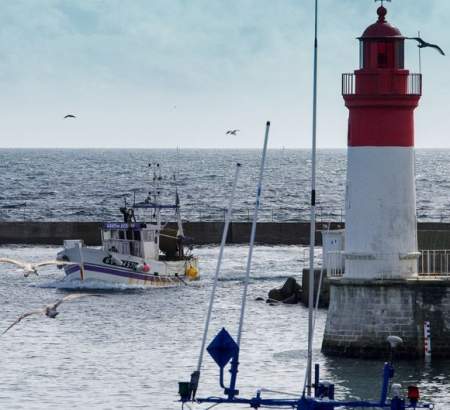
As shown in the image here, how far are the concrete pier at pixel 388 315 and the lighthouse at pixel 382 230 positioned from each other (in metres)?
0.02

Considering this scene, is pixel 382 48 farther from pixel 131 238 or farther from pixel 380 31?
pixel 131 238

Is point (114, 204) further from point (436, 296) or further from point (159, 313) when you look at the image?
point (436, 296)

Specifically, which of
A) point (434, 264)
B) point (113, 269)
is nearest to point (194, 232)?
point (113, 269)

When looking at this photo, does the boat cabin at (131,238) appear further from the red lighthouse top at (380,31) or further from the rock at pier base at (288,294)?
the red lighthouse top at (380,31)

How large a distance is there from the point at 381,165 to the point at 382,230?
5.06 ft

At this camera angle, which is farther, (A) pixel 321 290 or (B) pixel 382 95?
(A) pixel 321 290

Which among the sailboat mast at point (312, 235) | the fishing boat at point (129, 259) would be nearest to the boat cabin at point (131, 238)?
the fishing boat at point (129, 259)


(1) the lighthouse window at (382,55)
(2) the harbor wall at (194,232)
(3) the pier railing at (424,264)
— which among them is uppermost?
(1) the lighthouse window at (382,55)

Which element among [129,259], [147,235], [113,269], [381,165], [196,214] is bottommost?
[113,269]

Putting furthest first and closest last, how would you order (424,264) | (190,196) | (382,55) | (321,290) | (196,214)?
(190,196)
(196,214)
(321,290)
(424,264)
(382,55)

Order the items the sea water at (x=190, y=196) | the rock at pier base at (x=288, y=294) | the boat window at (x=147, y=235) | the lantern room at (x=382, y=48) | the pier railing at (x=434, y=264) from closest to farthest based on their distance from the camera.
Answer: the lantern room at (x=382, y=48)
the pier railing at (x=434, y=264)
the rock at pier base at (x=288, y=294)
the boat window at (x=147, y=235)
the sea water at (x=190, y=196)

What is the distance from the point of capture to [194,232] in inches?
3472

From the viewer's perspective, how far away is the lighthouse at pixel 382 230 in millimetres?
37031

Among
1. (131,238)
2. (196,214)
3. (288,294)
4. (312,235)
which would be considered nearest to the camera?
(312,235)
